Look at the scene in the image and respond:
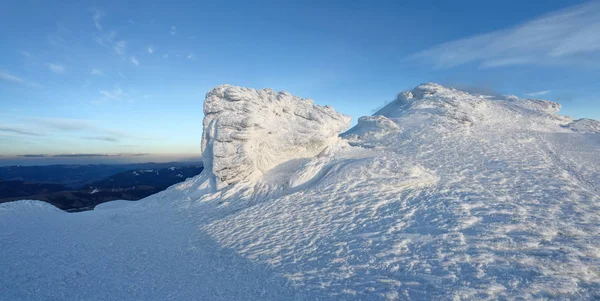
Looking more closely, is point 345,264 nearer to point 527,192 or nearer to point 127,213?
point 527,192

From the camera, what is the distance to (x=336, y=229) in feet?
45.6

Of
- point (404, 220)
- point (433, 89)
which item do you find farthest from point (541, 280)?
point (433, 89)

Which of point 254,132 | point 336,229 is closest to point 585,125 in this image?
point 336,229

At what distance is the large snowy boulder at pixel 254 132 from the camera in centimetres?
2534

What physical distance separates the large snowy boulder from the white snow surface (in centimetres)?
20

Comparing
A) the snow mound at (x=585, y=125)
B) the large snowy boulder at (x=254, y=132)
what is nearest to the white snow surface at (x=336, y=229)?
the large snowy boulder at (x=254, y=132)

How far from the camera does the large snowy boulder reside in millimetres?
25344

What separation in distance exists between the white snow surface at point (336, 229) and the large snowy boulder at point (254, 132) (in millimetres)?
204

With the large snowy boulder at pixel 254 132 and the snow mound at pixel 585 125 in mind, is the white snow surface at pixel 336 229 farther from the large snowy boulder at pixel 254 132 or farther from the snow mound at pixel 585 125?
the snow mound at pixel 585 125

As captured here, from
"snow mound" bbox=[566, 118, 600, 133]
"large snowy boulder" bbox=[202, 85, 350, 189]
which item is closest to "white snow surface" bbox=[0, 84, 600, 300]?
"large snowy boulder" bbox=[202, 85, 350, 189]

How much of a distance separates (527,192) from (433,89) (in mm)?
33227

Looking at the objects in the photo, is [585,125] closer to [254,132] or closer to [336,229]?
[336,229]

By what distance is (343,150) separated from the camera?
2911 cm

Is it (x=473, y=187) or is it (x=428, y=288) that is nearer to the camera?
(x=428, y=288)
